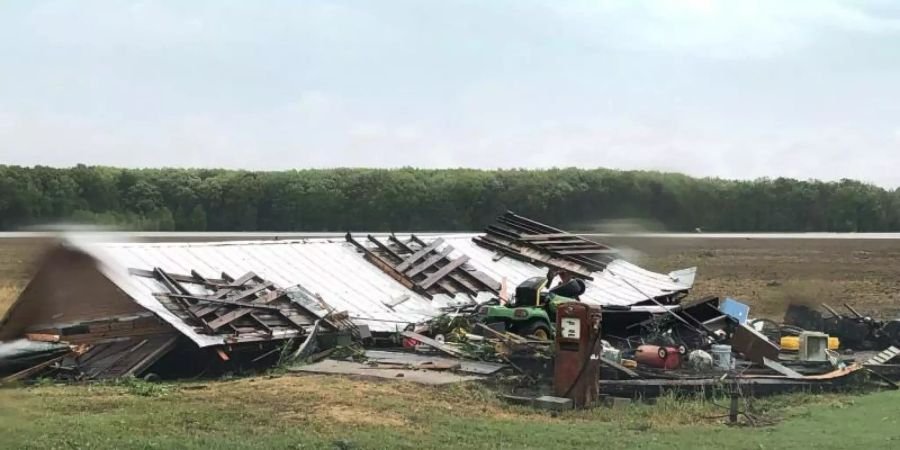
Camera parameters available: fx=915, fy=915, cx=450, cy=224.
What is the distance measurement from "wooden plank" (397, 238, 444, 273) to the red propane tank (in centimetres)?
883

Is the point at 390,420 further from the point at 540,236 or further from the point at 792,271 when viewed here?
the point at 792,271

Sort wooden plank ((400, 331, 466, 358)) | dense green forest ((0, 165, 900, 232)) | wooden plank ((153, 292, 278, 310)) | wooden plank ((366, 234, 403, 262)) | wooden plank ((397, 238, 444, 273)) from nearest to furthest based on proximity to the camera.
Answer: dense green forest ((0, 165, 900, 232)) < wooden plank ((400, 331, 466, 358)) < wooden plank ((153, 292, 278, 310)) < wooden plank ((397, 238, 444, 273)) < wooden plank ((366, 234, 403, 262))

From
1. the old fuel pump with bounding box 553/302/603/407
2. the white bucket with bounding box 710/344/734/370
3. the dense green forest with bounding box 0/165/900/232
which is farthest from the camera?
the white bucket with bounding box 710/344/734/370

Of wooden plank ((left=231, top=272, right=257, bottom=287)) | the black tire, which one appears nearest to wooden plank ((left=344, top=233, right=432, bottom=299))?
wooden plank ((left=231, top=272, right=257, bottom=287))

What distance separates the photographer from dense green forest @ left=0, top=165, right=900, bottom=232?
691 centimetres

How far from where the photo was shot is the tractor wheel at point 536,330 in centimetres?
1981

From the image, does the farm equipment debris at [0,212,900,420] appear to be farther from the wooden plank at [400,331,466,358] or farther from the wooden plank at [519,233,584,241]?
the wooden plank at [519,233,584,241]

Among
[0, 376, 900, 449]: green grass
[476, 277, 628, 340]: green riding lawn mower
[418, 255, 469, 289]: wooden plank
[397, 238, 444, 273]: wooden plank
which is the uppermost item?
[397, 238, 444, 273]: wooden plank

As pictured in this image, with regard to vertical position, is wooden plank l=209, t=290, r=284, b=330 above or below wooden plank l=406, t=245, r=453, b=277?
below

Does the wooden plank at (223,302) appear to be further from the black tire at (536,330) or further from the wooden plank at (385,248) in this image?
the wooden plank at (385,248)

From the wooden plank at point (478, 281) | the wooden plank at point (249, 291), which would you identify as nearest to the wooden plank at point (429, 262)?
the wooden plank at point (478, 281)

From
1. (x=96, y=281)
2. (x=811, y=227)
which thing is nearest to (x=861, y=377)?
(x=811, y=227)

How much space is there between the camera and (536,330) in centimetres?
1989

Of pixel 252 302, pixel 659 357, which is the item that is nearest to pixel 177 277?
pixel 252 302
